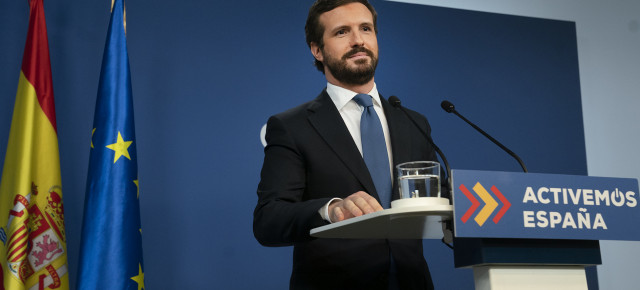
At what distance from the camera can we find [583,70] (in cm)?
439

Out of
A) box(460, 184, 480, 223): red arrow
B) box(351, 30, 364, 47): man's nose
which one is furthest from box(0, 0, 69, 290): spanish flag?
box(460, 184, 480, 223): red arrow

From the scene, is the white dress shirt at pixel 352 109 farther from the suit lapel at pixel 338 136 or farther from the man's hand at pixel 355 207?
the man's hand at pixel 355 207

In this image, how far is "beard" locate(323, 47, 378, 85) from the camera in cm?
218

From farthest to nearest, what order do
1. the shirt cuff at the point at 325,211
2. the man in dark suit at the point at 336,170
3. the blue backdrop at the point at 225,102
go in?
the blue backdrop at the point at 225,102 < the man in dark suit at the point at 336,170 < the shirt cuff at the point at 325,211

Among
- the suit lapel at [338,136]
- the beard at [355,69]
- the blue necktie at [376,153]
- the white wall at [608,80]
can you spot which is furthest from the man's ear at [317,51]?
the white wall at [608,80]

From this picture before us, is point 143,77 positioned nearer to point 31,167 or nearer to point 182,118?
point 182,118

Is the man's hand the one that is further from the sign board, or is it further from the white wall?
the white wall

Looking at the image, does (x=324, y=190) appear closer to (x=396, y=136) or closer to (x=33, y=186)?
(x=396, y=136)

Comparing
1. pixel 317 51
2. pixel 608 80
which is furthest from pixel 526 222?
pixel 608 80

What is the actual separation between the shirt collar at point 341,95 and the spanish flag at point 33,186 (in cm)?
146

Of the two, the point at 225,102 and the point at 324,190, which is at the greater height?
the point at 225,102

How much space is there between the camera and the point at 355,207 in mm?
1435

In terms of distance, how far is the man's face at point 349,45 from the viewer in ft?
7.20

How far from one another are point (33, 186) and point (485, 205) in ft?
7.37
